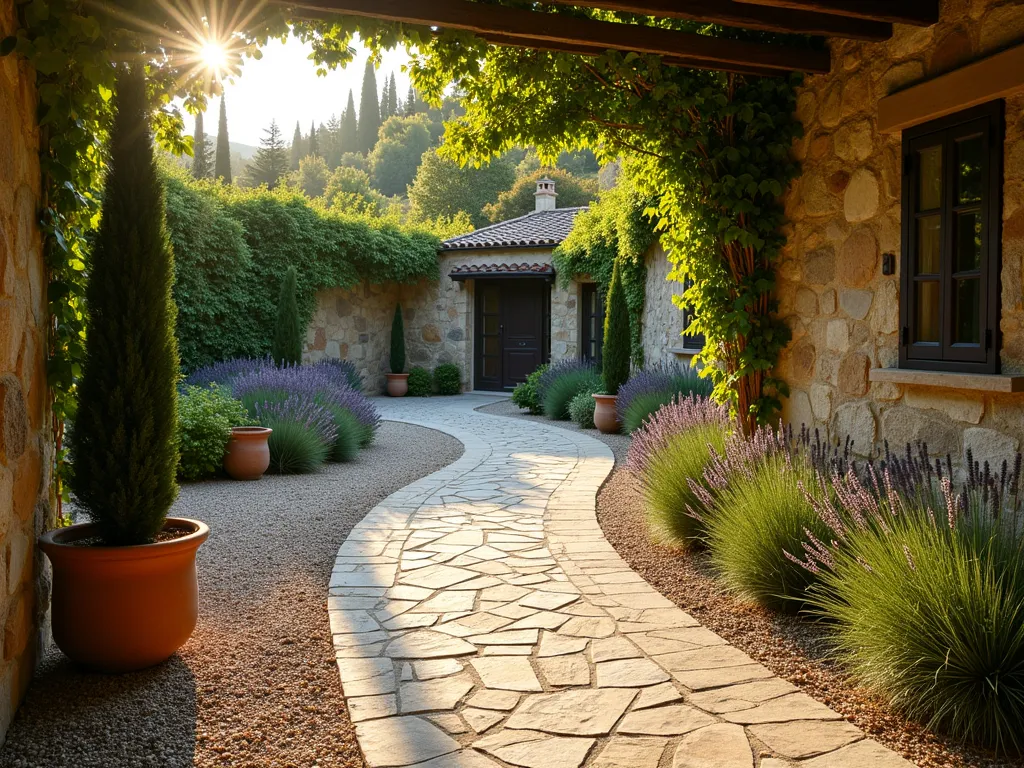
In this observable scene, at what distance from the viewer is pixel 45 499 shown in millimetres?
2947

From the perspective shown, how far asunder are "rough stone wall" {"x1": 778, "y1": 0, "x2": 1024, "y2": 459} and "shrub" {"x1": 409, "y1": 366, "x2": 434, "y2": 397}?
10769 mm

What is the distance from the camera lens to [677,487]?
453cm

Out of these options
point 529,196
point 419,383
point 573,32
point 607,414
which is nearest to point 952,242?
point 573,32

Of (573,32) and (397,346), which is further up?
(573,32)

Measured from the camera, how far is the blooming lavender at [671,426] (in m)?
5.25

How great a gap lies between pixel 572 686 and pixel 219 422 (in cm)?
477

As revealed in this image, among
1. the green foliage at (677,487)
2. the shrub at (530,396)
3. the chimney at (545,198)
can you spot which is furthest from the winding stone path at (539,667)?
the chimney at (545,198)

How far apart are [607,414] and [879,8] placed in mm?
6411

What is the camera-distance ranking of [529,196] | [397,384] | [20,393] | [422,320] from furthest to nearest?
[529,196] → [422,320] → [397,384] → [20,393]

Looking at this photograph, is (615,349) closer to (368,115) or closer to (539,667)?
(539,667)

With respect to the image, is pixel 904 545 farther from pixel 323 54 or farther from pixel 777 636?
pixel 323 54

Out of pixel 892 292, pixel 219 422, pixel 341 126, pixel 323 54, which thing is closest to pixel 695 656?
pixel 892 292

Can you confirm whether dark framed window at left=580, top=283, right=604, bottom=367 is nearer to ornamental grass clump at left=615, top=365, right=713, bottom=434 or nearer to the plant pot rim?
ornamental grass clump at left=615, top=365, right=713, bottom=434

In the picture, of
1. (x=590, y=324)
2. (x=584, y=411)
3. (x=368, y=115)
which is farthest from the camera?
(x=368, y=115)
